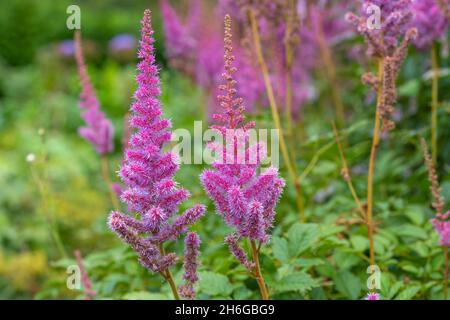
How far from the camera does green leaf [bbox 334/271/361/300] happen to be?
8.34 ft

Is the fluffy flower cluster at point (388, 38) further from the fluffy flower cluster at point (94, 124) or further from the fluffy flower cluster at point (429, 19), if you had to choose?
the fluffy flower cluster at point (94, 124)

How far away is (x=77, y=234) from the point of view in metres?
5.13

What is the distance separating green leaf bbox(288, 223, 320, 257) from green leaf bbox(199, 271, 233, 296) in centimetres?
30

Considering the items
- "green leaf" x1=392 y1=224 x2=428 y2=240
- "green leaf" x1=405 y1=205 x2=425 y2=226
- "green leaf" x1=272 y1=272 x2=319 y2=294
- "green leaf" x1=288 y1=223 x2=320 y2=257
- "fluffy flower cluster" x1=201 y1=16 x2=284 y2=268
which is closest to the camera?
"fluffy flower cluster" x1=201 y1=16 x2=284 y2=268

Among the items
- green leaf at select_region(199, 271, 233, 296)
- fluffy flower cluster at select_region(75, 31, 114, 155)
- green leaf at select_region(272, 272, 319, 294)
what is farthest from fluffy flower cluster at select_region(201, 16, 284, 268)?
fluffy flower cluster at select_region(75, 31, 114, 155)

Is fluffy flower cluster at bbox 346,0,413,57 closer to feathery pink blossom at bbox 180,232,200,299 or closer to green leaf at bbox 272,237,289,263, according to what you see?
green leaf at bbox 272,237,289,263

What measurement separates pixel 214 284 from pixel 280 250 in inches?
11.8

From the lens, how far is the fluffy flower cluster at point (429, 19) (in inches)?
123

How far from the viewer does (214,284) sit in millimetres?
2424

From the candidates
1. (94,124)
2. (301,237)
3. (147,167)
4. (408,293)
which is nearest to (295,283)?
(301,237)

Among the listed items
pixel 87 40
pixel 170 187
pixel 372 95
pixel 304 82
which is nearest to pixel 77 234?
pixel 304 82

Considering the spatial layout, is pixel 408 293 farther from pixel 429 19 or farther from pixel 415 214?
pixel 429 19

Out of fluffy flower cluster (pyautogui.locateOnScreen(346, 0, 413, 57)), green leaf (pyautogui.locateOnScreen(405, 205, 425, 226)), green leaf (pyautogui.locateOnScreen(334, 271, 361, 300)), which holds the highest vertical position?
Result: fluffy flower cluster (pyautogui.locateOnScreen(346, 0, 413, 57))

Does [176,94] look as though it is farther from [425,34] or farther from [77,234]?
[425,34]
